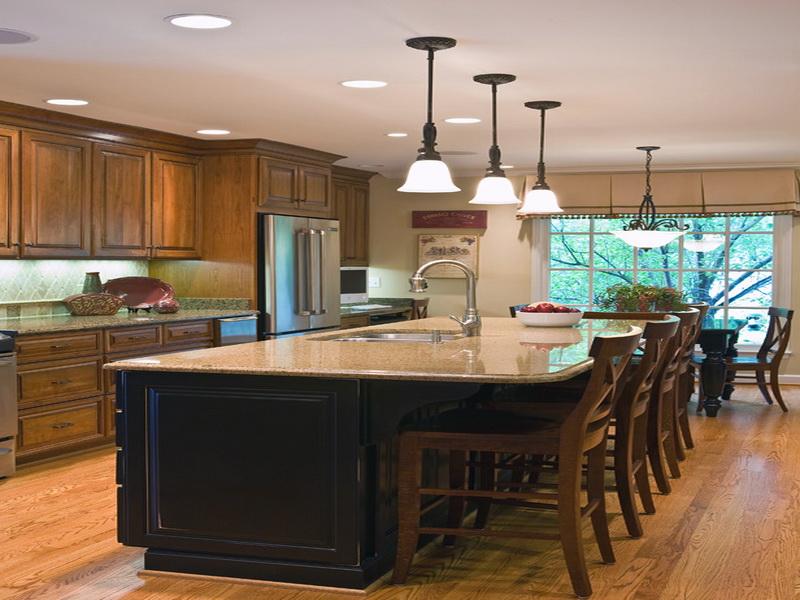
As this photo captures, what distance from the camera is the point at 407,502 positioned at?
11.1 feet

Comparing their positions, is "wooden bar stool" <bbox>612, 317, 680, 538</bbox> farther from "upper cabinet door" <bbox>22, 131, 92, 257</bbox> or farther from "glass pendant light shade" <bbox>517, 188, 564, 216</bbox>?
"upper cabinet door" <bbox>22, 131, 92, 257</bbox>

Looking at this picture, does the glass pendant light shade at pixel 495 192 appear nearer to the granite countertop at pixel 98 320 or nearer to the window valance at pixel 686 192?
the granite countertop at pixel 98 320

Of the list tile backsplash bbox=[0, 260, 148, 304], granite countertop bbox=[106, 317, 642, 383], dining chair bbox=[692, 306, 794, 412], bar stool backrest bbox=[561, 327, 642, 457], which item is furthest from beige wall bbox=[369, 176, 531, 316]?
bar stool backrest bbox=[561, 327, 642, 457]

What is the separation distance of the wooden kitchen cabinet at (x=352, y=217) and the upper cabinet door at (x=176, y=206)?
6.80 ft

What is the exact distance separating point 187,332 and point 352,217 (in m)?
3.28

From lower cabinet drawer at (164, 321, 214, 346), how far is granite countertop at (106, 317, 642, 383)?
6.99ft

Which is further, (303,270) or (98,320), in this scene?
(303,270)

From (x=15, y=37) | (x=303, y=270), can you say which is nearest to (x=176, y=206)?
(x=303, y=270)

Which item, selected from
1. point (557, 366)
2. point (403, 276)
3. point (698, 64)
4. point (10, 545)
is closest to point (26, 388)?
point (10, 545)

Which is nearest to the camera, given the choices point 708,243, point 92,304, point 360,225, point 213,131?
point 92,304

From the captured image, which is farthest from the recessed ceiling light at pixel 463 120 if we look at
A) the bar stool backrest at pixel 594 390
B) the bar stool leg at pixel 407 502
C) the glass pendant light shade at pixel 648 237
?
the bar stool leg at pixel 407 502

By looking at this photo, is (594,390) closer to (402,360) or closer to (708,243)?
(402,360)

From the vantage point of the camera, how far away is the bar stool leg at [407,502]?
338 centimetres

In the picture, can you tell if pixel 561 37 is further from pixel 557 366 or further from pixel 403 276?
pixel 403 276
